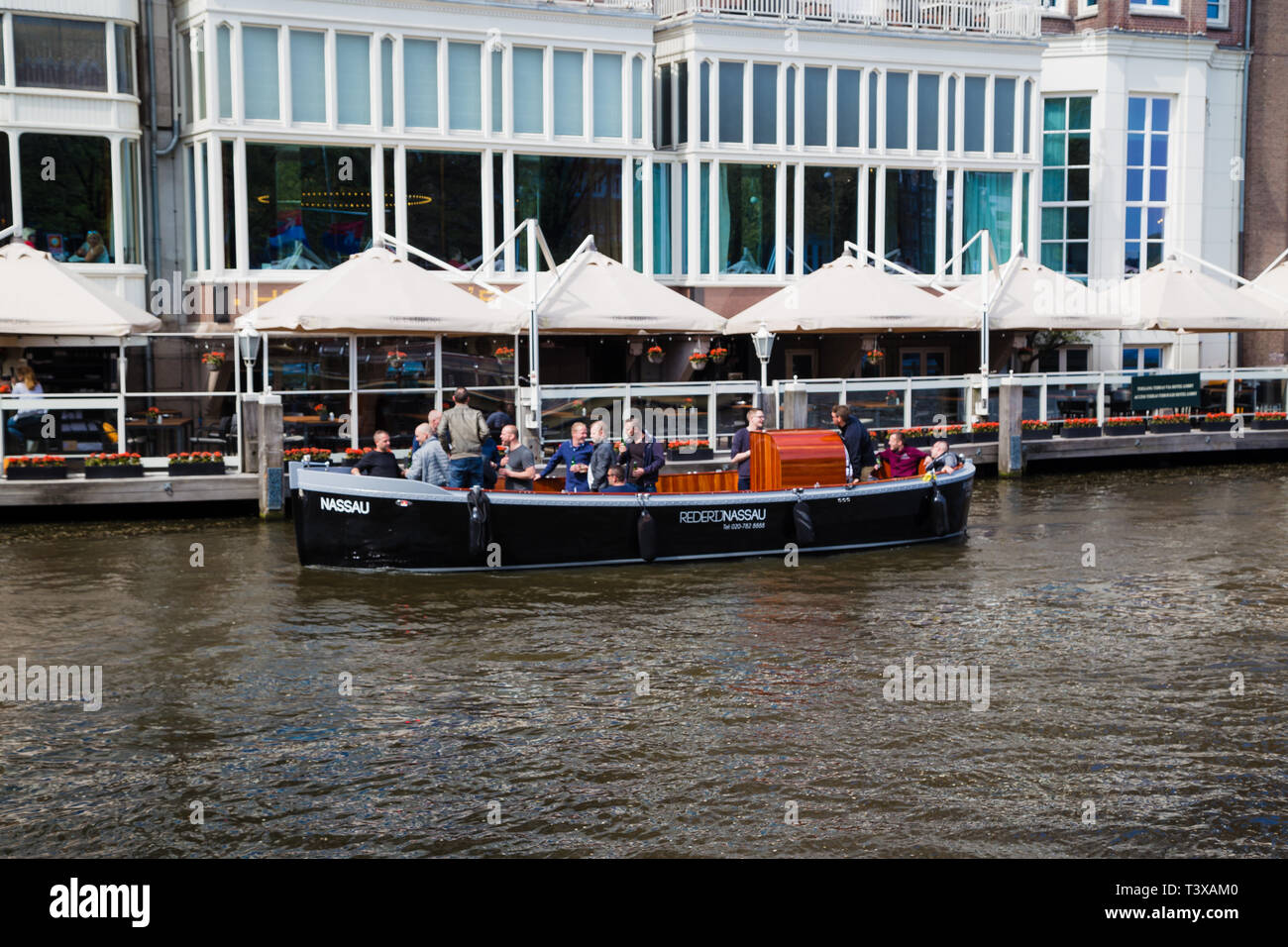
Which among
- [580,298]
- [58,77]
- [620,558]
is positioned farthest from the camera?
[58,77]

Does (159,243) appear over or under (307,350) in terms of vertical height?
over

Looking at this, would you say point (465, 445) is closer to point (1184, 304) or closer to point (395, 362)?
point (395, 362)

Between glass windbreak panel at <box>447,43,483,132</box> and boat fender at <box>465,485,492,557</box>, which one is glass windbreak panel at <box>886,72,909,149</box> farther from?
boat fender at <box>465,485,492,557</box>

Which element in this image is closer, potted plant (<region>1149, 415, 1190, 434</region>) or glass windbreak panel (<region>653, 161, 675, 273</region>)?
potted plant (<region>1149, 415, 1190, 434</region>)

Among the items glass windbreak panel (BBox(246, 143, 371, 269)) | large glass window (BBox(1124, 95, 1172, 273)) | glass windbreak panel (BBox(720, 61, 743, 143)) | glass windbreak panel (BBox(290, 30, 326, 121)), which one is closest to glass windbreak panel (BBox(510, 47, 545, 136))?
glass windbreak panel (BBox(246, 143, 371, 269))

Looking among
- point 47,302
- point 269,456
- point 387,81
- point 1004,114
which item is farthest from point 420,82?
point 1004,114

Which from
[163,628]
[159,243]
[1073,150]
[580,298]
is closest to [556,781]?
[163,628]

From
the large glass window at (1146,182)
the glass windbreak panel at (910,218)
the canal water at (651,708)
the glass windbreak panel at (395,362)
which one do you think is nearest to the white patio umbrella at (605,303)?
the glass windbreak panel at (395,362)

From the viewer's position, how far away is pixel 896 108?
36.5 metres

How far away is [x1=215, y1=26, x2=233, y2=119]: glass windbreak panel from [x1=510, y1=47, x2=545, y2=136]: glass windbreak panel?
19.0 ft

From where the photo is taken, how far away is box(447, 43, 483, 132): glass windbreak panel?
32.0 metres

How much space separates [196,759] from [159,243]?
20.9 m

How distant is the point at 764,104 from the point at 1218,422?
39.2ft
